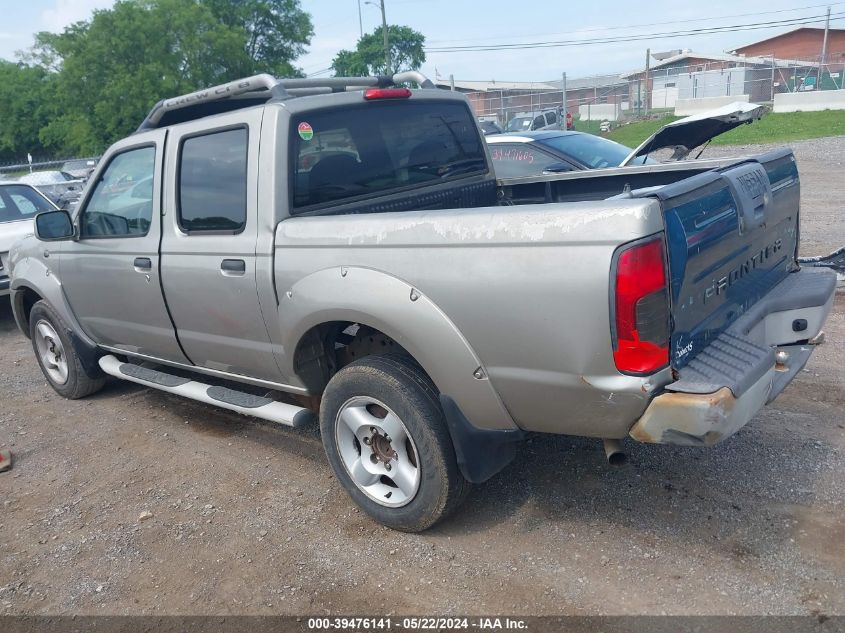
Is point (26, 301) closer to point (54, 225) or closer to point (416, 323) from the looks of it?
point (54, 225)

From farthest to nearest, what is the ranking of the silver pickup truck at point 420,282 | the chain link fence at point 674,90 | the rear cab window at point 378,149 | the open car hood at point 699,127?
the chain link fence at point 674,90
the open car hood at point 699,127
the rear cab window at point 378,149
the silver pickup truck at point 420,282

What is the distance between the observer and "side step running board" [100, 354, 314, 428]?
3877mm

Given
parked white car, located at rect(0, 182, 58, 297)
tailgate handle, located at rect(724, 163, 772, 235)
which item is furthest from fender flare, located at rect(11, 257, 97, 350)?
tailgate handle, located at rect(724, 163, 772, 235)

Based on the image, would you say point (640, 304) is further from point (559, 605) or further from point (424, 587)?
point (424, 587)

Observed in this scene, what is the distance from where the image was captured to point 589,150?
338 inches

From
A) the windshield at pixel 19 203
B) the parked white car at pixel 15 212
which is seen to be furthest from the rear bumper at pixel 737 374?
the windshield at pixel 19 203

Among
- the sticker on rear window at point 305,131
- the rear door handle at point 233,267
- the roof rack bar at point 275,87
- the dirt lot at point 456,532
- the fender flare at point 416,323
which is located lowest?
the dirt lot at point 456,532

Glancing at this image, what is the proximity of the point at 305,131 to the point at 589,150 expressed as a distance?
222 inches

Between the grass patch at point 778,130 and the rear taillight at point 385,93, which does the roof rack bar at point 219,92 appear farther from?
the grass patch at point 778,130

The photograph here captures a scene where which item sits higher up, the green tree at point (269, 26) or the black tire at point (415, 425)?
the green tree at point (269, 26)

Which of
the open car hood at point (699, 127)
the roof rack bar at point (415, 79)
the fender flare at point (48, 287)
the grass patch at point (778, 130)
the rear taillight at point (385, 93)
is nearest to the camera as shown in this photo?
the rear taillight at point (385, 93)

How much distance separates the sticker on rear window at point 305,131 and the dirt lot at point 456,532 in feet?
6.10

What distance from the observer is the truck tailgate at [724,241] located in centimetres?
264

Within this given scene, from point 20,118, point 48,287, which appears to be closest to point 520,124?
point 48,287
